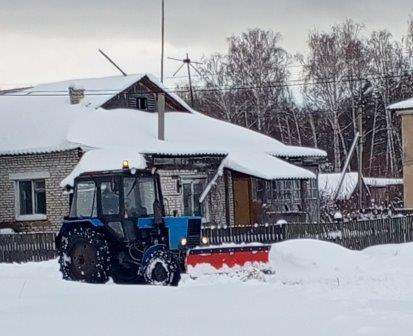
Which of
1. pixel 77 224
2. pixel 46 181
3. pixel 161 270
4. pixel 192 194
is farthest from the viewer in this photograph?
pixel 192 194

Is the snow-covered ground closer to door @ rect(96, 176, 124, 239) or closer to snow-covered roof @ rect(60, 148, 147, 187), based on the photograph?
door @ rect(96, 176, 124, 239)

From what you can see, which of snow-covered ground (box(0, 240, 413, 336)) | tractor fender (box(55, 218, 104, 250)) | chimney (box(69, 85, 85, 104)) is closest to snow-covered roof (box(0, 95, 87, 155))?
chimney (box(69, 85, 85, 104))

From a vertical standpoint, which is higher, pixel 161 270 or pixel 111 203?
pixel 111 203

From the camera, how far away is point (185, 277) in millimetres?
17844

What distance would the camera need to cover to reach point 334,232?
27000 millimetres

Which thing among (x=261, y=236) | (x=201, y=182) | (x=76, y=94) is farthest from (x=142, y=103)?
(x=261, y=236)

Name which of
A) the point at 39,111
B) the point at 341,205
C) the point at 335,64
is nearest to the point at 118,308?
the point at 39,111

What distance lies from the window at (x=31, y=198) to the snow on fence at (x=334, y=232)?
7.71m

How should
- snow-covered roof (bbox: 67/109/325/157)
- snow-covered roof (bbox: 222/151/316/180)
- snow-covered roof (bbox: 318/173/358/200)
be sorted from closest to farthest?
1. snow-covered roof (bbox: 67/109/325/157)
2. snow-covered roof (bbox: 222/151/316/180)
3. snow-covered roof (bbox: 318/173/358/200)

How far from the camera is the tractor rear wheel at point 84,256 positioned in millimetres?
17734

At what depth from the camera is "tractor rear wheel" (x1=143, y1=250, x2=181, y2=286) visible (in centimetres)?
1730

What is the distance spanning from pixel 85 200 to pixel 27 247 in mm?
8774

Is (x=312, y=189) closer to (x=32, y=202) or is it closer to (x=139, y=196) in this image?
(x=32, y=202)

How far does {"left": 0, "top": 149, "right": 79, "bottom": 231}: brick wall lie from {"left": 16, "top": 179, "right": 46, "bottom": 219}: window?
0.22 metres
